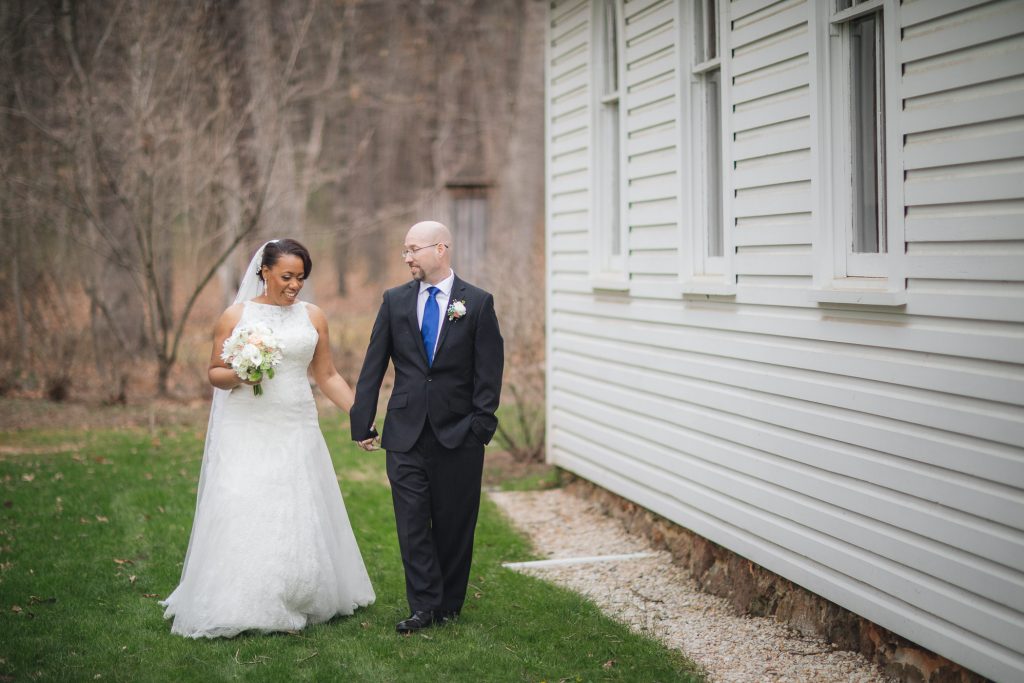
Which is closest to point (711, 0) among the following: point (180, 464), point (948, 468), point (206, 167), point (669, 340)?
point (669, 340)

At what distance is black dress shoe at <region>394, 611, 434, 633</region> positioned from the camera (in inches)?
231

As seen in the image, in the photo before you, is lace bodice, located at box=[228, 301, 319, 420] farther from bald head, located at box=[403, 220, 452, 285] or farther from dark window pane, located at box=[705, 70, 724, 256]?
dark window pane, located at box=[705, 70, 724, 256]

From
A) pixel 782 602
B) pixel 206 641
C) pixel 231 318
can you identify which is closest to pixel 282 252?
pixel 231 318

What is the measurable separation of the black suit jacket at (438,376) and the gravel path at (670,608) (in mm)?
1698

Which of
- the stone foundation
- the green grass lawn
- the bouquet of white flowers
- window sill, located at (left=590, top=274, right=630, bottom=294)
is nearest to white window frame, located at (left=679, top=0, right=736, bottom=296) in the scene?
window sill, located at (left=590, top=274, right=630, bottom=294)

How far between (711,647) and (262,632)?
8.30 feet

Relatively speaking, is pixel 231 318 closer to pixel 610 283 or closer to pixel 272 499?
pixel 272 499

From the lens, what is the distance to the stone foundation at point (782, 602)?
202 inches

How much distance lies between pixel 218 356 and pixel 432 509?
5.00 ft

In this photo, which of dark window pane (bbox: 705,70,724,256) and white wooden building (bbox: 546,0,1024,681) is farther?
dark window pane (bbox: 705,70,724,256)

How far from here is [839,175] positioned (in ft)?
18.6

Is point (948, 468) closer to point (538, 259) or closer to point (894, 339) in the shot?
point (894, 339)

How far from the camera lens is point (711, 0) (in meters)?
7.34

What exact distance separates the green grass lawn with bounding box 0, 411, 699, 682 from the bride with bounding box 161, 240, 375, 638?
0.15 meters
